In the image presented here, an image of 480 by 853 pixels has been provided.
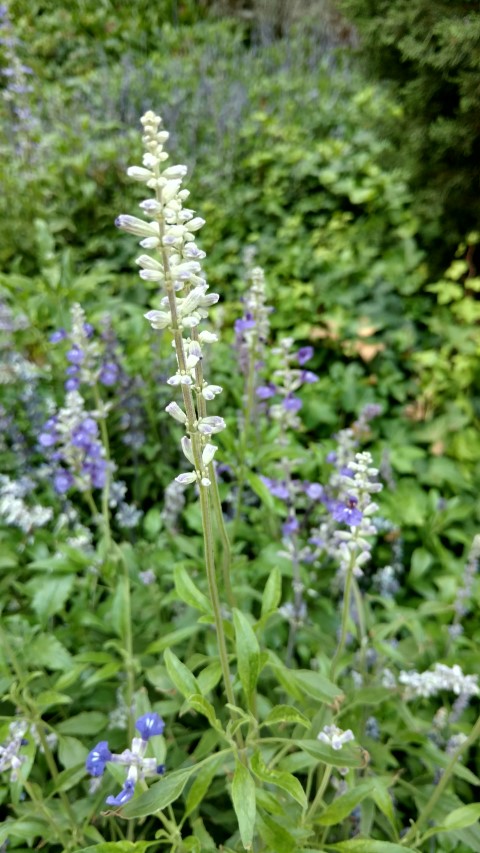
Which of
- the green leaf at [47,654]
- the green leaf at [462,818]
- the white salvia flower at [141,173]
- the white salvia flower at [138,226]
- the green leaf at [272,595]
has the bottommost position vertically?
the green leaf at [462,818]

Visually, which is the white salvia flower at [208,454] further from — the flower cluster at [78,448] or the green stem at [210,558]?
the flower cluster at [78,448]

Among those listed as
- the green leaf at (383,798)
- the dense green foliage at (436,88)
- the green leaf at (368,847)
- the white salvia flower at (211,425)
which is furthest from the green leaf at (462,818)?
the dense green foliage at (436,88)

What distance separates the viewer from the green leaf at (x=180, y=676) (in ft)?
4.58

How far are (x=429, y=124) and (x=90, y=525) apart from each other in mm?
2831

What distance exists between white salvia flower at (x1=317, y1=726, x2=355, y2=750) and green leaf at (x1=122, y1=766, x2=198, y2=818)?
344 millimetres

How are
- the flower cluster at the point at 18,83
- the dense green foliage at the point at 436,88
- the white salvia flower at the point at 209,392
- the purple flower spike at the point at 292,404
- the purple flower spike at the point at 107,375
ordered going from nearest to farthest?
1. the white salvia flower at the point at 209,392
2. the purple flower spike at the point at 292,404
3. the purple flower spike at the point at 107,375
4. the dense green foliage at the point at 436,88
5. the flower cluster at the point at 18,83

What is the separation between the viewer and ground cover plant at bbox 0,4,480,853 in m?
1.39

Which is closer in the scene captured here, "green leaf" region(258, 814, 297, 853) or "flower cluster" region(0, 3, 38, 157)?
"green leaf" region(258, 814, 297, 853)

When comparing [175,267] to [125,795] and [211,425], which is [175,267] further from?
[125,795]

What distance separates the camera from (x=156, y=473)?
3.16 metres

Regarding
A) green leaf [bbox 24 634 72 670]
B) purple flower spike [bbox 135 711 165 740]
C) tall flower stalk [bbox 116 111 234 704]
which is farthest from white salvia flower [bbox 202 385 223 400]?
green leaf [bbox 24 634 72 670]

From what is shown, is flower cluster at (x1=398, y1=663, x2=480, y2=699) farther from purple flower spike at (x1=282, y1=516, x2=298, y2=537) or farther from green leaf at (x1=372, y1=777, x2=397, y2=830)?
purple flower spike at (x1=282, y1=516, x2=298, y2=537)

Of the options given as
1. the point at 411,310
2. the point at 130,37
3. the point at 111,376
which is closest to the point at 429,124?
the point at 411,310

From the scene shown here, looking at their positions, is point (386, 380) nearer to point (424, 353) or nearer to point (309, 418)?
point (424, 353)
